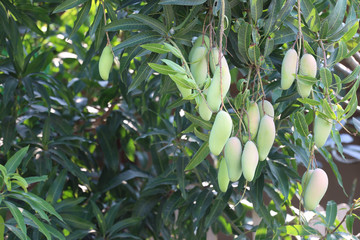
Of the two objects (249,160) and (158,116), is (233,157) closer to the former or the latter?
(249,160)

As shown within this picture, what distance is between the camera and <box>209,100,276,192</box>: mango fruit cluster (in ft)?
1.73

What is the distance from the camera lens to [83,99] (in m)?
1.65

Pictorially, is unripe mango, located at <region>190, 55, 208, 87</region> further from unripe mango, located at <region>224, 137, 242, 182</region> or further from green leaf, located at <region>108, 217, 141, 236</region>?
green leaf, located at <region>108, 217, 141, 236</region>

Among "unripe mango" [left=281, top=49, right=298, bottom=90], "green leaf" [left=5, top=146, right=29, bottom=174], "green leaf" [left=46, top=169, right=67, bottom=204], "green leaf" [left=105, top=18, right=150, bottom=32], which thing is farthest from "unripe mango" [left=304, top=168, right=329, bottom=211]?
"green leaf" [left=46, top=169, right=67, bottom=204]

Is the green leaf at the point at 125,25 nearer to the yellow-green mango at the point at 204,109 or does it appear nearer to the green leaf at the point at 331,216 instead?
the yellow-green mango at the point at 204,109

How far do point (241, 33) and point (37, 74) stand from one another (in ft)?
2.64

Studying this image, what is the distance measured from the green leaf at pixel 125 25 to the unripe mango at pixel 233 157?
10.6 inches

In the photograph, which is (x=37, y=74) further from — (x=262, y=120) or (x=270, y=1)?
(x=262, y=120)

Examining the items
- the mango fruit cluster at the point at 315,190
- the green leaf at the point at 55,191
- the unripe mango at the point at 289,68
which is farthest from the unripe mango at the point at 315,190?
the green leaf at the point at 55,191

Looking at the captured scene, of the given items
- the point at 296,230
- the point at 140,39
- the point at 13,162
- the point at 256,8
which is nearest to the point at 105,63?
the point at 140,39

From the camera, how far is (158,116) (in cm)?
147

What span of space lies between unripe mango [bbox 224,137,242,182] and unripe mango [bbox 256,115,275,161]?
3 cm

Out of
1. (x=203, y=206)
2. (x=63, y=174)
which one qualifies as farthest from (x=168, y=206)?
(x=63, y=174)

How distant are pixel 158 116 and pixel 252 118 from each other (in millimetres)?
870
